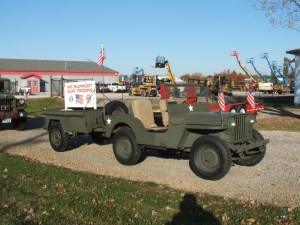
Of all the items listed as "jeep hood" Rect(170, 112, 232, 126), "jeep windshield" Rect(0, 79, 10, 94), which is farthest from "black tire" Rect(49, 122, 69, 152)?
"jeep windshield" Rect(0, 79, 10, 94)

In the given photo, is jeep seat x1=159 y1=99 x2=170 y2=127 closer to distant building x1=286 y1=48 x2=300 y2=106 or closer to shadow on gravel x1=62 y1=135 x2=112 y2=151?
shadow on gravel x1=62 y1=135 x2=112 y2=151

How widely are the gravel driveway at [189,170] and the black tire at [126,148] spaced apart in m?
0.17

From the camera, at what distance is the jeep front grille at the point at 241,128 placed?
289 inches

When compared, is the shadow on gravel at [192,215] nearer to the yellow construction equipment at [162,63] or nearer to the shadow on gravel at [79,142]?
the shadow on gravel at [79,142]

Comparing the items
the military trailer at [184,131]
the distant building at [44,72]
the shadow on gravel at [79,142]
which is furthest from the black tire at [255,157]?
the distant building at [44,72]

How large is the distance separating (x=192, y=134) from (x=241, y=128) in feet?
2.95

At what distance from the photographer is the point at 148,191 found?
6.37 metres

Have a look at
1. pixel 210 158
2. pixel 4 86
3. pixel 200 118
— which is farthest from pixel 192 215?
pixel 4 86

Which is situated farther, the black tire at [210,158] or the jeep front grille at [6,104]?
the jeep front grille at [6,104]

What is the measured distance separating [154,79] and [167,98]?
115 feet

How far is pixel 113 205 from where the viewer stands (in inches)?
220

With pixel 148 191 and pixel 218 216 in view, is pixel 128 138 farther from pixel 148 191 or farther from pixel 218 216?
pixel 218 216

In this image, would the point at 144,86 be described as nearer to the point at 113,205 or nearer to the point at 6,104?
the point at 6,104

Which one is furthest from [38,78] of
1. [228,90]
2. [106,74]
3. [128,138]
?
[128,138]
